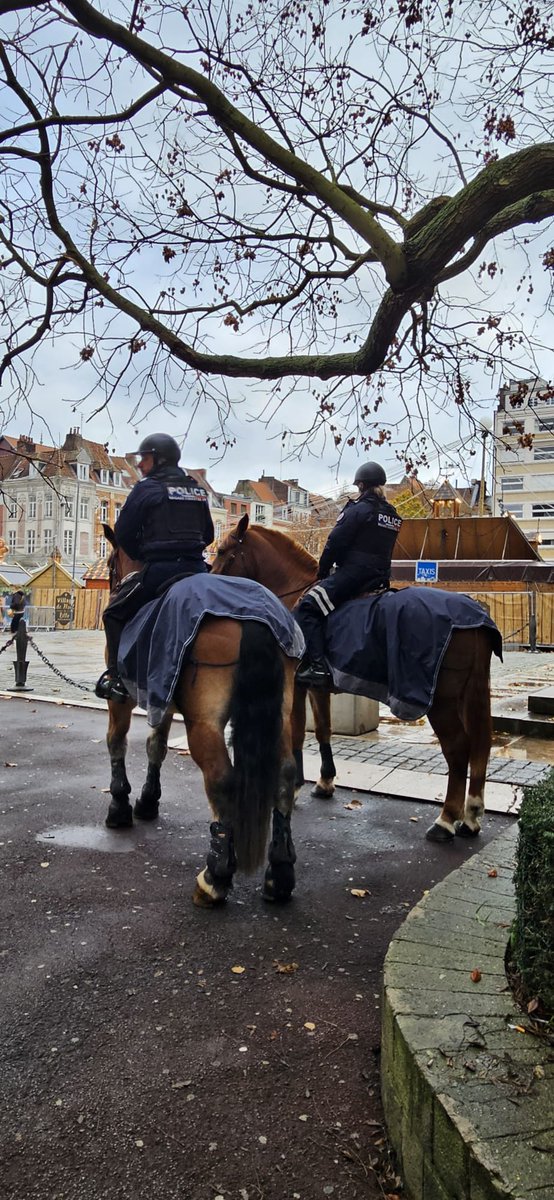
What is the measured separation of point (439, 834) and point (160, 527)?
2866 mm

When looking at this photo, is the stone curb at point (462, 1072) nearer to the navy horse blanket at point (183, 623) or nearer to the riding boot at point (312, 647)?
the navy horse blanket at point (183, 623)

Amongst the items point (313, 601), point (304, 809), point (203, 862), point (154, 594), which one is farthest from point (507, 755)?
point (154, 594)

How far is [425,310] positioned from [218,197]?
190 centimetres

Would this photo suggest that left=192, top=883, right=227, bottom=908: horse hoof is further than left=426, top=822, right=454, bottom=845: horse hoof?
No

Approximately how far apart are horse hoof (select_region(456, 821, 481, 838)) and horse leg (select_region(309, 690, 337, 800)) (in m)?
1.32

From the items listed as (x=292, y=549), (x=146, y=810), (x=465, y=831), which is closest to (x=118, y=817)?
(x=146, y=810)

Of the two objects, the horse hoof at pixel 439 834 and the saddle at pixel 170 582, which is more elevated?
the saddle at pixel 170 582

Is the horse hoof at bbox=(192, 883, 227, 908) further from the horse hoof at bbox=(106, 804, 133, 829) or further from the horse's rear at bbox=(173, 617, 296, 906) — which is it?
the horse hoof at bbox=(106, 804, 133, 829)

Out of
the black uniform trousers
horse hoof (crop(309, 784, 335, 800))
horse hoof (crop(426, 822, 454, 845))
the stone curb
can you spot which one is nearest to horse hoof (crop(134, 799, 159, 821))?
the black uniform trousers

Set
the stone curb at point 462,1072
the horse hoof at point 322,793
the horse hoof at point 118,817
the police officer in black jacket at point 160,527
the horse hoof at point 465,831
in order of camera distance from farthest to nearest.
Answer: the horse hoof at point 322,793, the horse hoof at point 118,817, the horse hoof at point 465,831, the police officer in black jacket at point 160,527, the stone curb at point 462,1072

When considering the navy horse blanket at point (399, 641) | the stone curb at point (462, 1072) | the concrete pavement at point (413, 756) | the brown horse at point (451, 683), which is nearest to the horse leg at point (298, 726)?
the brown horse at point (451, 683)

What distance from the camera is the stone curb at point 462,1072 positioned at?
167 centimetres

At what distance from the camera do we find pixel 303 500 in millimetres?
93688

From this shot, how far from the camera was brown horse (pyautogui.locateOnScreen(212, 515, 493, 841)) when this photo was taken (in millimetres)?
5062
